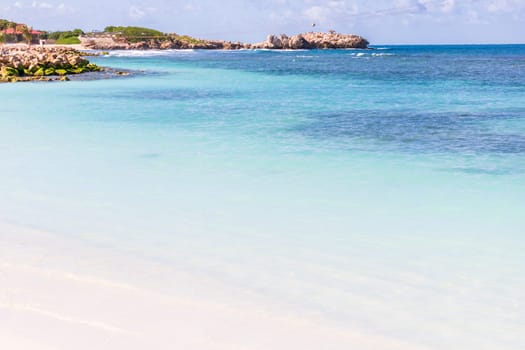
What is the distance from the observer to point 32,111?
74.6ft

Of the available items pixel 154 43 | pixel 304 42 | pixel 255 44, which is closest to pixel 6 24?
pixel 154 43

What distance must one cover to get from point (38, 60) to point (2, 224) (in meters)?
42.5

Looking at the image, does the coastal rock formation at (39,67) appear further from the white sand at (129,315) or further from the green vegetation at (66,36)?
the green vegetation at (66,36)

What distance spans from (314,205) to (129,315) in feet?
15.1

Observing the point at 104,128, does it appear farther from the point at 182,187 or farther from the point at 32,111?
the point at 182,187

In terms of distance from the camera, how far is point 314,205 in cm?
952

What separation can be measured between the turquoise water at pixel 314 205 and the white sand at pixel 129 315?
0.32 m

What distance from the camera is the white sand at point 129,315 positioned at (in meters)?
5.01

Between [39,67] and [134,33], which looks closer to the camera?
[39,67]

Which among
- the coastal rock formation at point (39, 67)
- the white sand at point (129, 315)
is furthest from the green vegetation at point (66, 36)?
the white sand at point (129, 315)

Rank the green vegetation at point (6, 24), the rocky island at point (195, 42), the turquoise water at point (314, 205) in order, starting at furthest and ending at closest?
1. the rocky island at point (195, 42)
2. the green vegetation at point (6, 24)
3. the turquoise water at point (314, 205)

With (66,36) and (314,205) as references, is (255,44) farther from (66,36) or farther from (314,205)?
(314,205)

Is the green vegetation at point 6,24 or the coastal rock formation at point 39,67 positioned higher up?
the green vegetation at point 6,24

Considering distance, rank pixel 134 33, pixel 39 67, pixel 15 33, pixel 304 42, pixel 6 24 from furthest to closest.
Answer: pixel 304 42 < pixel 134 33 < pixel 6 24 < pixel 15 33 < pixel 39 67
